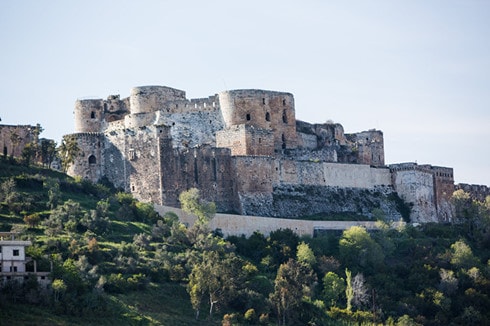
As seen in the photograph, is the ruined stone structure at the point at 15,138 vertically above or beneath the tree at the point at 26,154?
above

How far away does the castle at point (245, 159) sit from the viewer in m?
97.1

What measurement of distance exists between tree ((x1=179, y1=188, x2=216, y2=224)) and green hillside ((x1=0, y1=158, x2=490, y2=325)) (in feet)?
0.30

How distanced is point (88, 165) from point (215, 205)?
10112 millimetres

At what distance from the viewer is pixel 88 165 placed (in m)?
99.5

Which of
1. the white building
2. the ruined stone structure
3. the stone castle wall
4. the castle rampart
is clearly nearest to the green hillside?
the white building

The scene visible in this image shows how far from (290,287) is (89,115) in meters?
26.6

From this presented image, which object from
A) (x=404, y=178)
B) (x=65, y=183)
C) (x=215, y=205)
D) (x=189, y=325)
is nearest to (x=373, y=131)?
(x=404, y=178)

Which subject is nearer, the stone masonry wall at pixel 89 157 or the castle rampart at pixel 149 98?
the stone masonry wall at pixel 89 157

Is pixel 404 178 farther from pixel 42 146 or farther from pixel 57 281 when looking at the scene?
pixel 57 281

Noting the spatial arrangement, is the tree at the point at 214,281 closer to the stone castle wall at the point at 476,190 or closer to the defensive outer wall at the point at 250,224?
the defensive outer wall at the point at 250,224

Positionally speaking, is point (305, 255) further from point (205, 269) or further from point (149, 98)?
point (149, 98)

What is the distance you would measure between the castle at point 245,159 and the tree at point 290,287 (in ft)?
33.1

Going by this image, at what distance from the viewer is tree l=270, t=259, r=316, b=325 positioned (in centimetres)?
8350

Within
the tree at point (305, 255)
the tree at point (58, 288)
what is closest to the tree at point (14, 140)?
the tree at point (305, 255)
